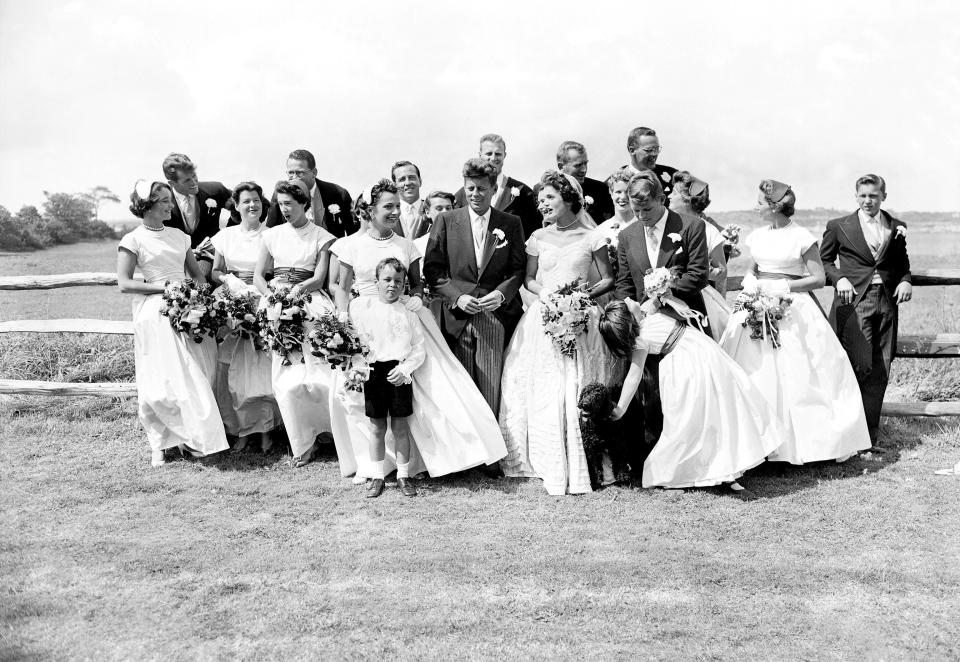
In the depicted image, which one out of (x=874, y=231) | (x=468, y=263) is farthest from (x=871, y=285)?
(x=468, y=263)

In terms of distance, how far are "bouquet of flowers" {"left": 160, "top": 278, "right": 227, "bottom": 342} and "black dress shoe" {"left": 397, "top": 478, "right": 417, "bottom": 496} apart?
2.21 metres

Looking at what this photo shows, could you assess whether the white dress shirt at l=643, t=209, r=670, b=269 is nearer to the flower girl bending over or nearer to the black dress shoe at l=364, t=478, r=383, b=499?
the flower girl bending over

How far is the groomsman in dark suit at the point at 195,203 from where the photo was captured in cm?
803

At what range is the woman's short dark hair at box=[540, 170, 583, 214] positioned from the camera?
7098mm

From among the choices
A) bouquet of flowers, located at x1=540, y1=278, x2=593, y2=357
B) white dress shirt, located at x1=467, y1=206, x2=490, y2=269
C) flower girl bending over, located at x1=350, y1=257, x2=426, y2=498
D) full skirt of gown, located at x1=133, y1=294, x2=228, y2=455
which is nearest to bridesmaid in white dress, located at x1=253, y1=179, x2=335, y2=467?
full skirt of gown, located at x1=133, y1=294, x2=228, y2=455

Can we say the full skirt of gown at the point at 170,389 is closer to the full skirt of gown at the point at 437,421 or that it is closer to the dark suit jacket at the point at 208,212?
the dark suit jacket at the point at 208,212

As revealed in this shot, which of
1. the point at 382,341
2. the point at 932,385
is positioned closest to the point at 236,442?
the point at 382,341

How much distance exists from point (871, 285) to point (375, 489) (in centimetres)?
500

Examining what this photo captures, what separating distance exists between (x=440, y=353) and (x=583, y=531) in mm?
1992

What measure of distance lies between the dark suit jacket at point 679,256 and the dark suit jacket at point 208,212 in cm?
408

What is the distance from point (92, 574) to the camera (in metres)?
5.22

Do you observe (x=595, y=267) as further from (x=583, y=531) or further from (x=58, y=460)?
(x=58, y=460)

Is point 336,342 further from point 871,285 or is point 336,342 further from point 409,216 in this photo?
point 871,285

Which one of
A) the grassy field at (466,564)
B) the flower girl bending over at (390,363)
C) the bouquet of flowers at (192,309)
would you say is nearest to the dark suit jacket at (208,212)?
the bouquet of flowers at (192,309)
